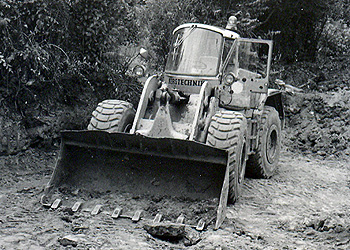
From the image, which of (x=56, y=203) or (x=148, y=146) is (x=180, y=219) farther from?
(x=56, y=203)

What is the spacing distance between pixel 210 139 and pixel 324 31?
9866 mm

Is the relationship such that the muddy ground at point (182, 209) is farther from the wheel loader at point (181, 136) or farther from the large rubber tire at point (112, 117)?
the large rubber tire at point (112, 117)

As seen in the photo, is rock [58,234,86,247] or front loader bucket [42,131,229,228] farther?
front loader bucket [42,131,229,228]

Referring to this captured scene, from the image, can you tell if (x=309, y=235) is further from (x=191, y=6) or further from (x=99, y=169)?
(x=191, y=6)

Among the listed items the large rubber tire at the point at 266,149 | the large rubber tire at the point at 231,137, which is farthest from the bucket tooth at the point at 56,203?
the large rubber tire at the point at 266,149

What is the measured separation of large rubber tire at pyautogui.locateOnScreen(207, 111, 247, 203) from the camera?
5.62 m

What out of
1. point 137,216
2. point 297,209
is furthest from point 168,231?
point 297,209

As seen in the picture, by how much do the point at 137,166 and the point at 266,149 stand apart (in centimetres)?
283

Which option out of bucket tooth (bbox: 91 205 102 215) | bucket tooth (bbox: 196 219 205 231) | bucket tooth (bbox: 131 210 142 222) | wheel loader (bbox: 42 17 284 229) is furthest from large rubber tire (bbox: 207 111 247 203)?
bucket tooth (bbox: 91 205 102 215)

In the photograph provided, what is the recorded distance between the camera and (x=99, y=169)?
586cm

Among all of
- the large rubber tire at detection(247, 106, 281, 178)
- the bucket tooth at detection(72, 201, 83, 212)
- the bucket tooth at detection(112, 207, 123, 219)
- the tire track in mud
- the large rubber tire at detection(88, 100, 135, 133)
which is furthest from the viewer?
the large rubber tire at detection(247, 106, 281, 178)

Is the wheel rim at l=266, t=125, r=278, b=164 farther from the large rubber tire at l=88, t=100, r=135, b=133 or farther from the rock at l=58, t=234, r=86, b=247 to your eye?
the rock at l=58, t=234, r=86, b=247

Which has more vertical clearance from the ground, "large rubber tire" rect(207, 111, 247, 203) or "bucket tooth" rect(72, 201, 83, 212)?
"large rubber tire" rect(207, 111, 247, 203)

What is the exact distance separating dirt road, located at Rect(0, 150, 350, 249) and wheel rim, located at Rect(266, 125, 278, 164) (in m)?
0.68
